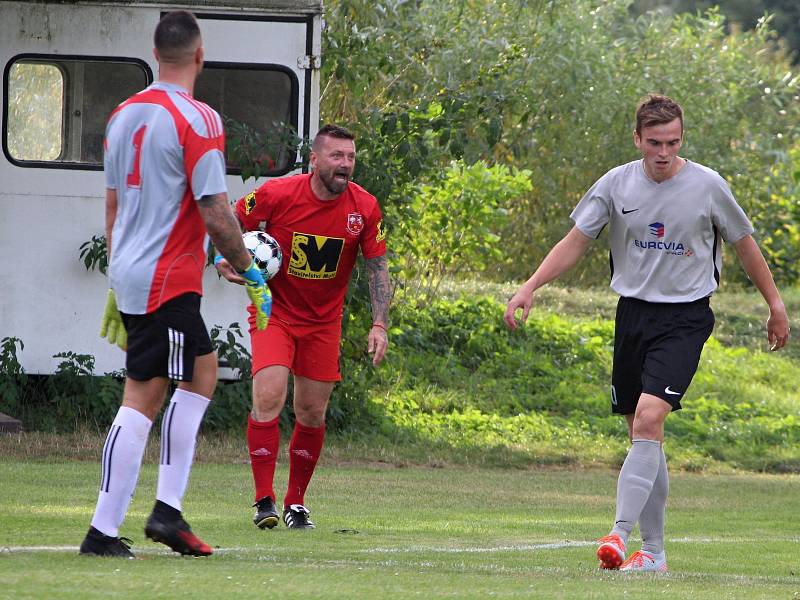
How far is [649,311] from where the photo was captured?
7188 millimetres

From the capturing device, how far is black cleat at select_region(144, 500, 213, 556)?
6.22 meters

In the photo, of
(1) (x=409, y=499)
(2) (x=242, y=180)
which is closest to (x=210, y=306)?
(2) (x=242, y=180)

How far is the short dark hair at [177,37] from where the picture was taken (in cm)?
616

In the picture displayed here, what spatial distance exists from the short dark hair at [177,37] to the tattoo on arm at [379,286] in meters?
2.73

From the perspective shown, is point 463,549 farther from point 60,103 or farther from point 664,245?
point 60,103

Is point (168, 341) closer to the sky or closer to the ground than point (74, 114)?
closer to the ground

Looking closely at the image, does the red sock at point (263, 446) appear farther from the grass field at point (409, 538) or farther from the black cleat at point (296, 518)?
the grass field at point (409, 538)

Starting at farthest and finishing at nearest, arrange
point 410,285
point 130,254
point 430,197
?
1. point 410,285
2. point 430,197
3. point 130,254

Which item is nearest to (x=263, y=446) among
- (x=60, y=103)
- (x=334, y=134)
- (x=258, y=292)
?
(x=334, y=134)

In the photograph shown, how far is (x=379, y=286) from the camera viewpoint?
8766 millimetres

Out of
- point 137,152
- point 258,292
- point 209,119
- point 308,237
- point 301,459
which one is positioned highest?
point 209,119

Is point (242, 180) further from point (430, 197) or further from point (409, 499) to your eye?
point (430, 197)

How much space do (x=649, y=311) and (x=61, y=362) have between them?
680 centimetres

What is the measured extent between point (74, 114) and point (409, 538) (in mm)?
5995
